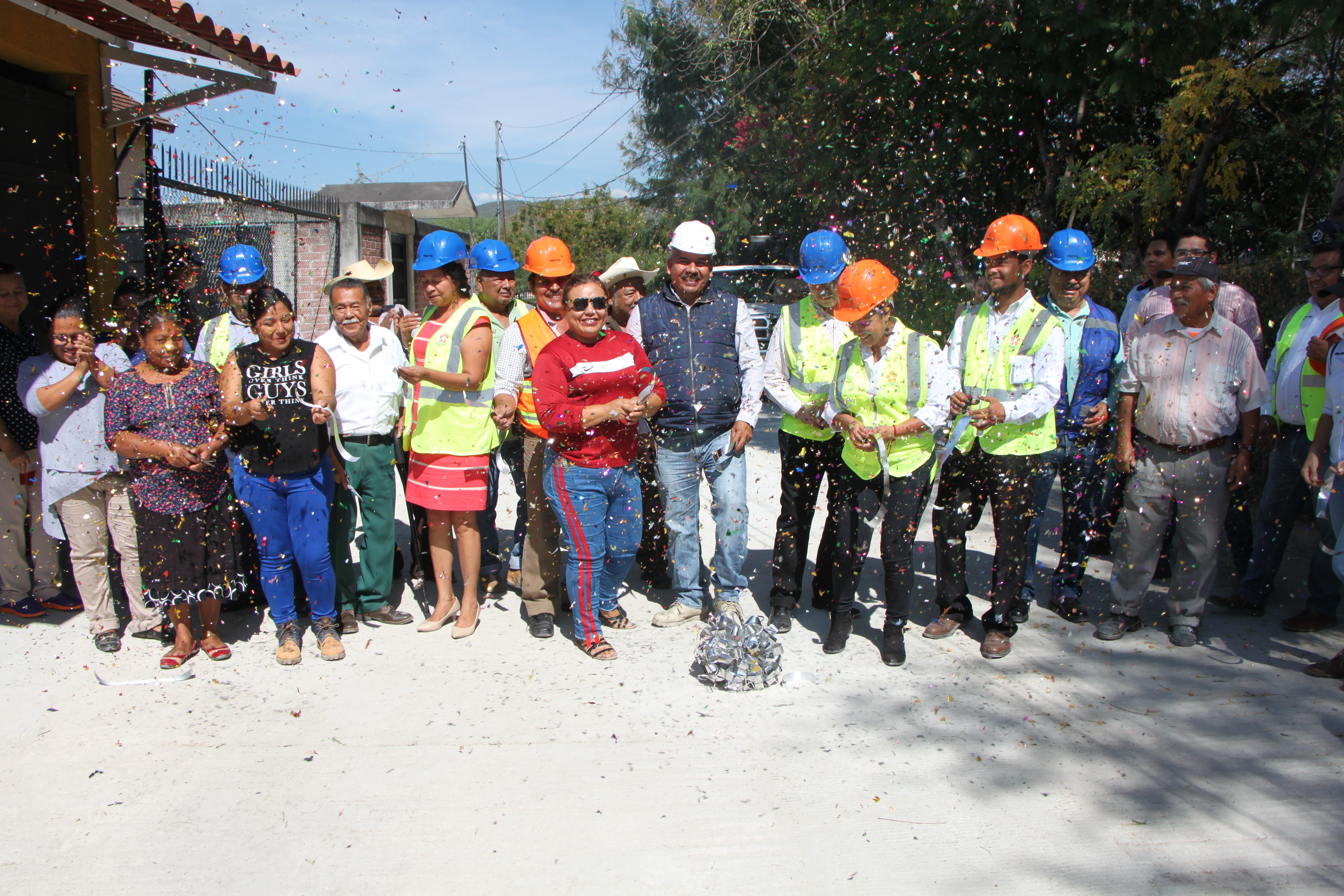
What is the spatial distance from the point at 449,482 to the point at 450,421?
0.32 meters

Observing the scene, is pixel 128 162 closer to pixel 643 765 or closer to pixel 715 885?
pixel 643 765

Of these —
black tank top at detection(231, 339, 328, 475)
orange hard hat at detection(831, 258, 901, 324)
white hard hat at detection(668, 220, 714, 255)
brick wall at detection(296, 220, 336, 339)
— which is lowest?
black tank top at detection(231, 339, 328, 475)

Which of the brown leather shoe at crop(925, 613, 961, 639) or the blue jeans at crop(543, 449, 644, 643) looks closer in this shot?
the blue jeans at crop(543, 449, 644, 643)

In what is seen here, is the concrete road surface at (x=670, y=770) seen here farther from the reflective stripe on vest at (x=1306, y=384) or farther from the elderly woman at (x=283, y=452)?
the reflective stripe on vest at (x=1306, y=384)

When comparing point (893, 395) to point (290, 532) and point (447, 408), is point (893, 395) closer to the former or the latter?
point (447, 408)

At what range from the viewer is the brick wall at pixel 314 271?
547 inches

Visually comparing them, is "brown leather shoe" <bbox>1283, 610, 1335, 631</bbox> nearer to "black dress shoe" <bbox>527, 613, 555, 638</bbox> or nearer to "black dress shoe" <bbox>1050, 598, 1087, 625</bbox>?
"black dress shoe" <bbox>1050, 598, 1087, 625</bbox>

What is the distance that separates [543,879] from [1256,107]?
34.9 feet

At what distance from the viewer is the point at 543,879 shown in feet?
8.73

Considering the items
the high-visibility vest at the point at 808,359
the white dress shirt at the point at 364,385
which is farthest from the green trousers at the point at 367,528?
the high-visibility vest at the point at 808,359

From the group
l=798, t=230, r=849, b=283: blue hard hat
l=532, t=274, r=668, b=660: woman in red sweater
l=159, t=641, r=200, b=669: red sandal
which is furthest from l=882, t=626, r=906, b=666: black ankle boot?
l=159, t=641, r=200, b=669: red sandal

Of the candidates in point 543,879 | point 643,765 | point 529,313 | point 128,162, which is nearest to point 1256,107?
point 529,313

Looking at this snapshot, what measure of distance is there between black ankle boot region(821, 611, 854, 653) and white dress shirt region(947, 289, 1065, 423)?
1.25 m

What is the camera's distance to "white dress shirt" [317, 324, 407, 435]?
180 inches
